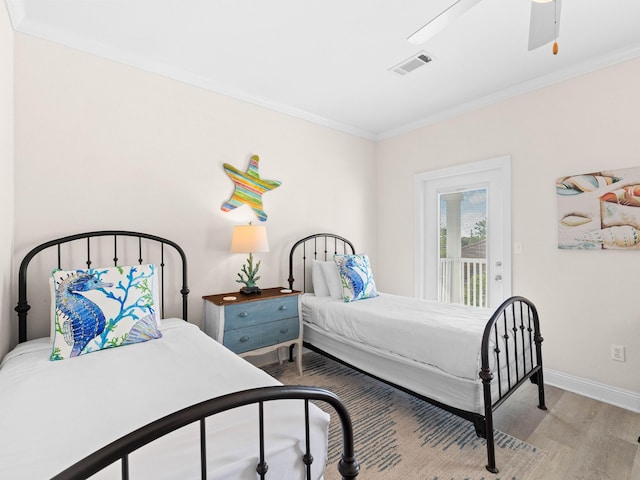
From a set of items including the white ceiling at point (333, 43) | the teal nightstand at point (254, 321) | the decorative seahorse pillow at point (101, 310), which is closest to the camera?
the decorative seahorse pillow at point (101, 310)

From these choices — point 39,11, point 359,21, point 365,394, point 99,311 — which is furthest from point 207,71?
point 365,394

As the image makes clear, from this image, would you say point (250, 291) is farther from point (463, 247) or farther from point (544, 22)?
point (544, 22)

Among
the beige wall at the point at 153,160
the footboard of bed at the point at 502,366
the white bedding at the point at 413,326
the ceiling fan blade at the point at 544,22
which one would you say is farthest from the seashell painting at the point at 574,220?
the beige wall at the point at 153,160

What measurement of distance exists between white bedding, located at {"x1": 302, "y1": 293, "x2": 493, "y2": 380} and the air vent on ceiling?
77.0 inches

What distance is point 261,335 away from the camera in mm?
2682

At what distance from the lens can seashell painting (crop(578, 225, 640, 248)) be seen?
239 cm

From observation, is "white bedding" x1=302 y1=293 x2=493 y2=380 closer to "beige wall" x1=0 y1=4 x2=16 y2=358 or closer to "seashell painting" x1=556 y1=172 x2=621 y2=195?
"seashell painting" x1=556 y1=172 x2=621 y2=195

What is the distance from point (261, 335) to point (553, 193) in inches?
108

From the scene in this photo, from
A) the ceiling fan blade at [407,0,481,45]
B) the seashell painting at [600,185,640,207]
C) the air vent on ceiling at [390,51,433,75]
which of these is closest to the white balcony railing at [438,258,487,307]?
the seashell painting at [600,185,640,207]

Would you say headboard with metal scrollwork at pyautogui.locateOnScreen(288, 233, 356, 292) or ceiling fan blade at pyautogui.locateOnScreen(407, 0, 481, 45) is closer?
ceiling fan blade at pyautogui.locateOnScreen(407, 0, 481, 45)

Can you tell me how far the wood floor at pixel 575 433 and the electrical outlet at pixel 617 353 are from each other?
0.35 m

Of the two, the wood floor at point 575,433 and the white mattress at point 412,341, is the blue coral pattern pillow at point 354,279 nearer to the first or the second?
the white mattress at point 412,341

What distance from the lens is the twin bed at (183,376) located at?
93 cm

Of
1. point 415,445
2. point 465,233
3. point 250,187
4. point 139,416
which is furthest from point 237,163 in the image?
point 415,445
